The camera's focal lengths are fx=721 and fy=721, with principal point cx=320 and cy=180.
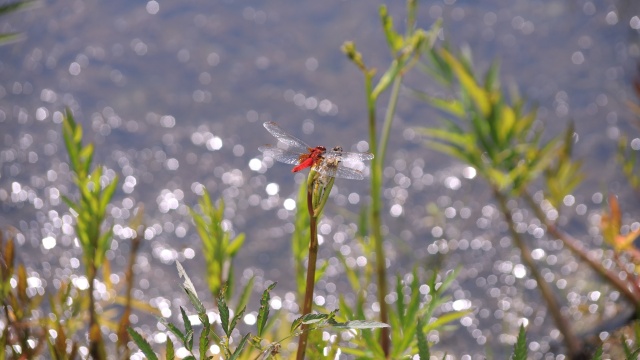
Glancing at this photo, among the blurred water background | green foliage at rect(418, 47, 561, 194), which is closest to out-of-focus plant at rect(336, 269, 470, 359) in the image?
green foliage at rect(418, 47, 561, 194)

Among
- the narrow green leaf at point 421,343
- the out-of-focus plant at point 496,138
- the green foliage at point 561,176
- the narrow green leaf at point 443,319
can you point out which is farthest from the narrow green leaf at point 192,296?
the green foliage at point 561,176

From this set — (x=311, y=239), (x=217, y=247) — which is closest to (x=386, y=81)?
(x=217, y=247)

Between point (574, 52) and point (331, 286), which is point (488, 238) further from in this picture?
point (574, 52)

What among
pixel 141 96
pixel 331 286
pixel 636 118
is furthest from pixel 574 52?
pixel 141 96

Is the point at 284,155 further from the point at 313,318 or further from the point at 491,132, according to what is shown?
the point at 491,132

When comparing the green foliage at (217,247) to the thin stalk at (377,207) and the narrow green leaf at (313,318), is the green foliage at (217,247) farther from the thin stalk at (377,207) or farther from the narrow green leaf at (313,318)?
the narrow green leaf at (313,318)
